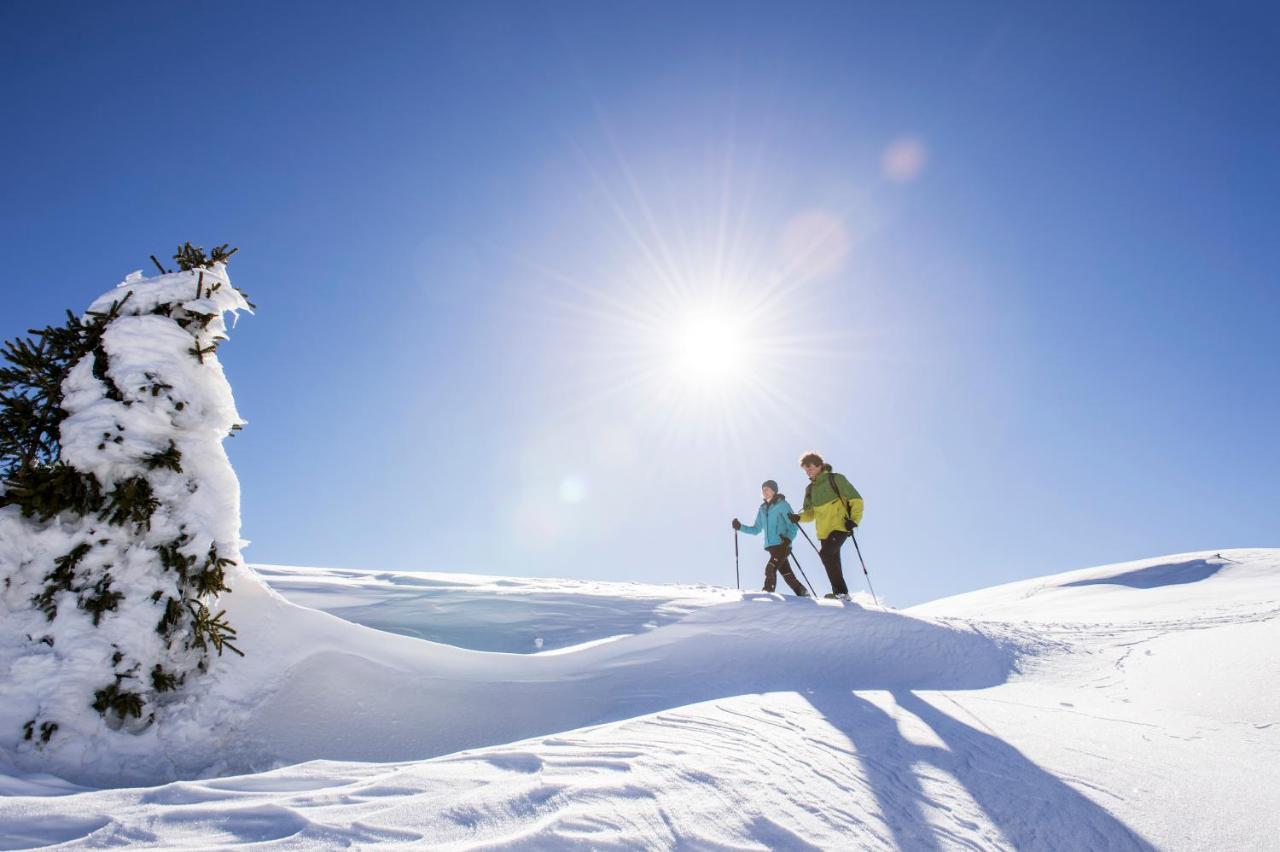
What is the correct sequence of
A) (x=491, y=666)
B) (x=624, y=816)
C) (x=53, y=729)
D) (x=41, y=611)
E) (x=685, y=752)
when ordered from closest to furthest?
(x=624, y=816), (x=685, y=752), (x=53, y=729), (x=41, y=611), (x=491, y=666)

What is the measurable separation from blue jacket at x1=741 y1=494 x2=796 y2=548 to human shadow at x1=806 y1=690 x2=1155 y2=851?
5.83 m

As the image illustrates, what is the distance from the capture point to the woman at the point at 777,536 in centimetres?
955

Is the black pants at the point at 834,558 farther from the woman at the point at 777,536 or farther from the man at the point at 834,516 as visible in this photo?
the woman at the point at 777,536

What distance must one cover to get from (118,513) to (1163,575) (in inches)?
599

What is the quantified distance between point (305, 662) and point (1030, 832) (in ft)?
13.3

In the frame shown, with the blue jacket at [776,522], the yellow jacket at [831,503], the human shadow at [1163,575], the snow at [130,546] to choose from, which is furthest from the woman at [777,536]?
the snow at [130,546]

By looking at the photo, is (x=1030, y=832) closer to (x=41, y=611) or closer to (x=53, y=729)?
(x=53, y=729)

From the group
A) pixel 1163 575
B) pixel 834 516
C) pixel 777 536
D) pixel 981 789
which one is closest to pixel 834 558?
pixel 834 516

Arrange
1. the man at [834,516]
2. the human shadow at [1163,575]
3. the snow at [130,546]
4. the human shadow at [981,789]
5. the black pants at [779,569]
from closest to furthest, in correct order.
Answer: the human shadow at [981,789] < the snow at [130,546] < the man at [834,516] < the black pants at [779,569] < the human shadow at [1163,575]

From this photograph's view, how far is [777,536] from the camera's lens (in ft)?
31.4

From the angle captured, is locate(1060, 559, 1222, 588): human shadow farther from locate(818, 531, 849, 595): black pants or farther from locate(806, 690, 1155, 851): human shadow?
locate(806, 690, 1155, 851): human shadow

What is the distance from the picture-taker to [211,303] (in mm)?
3873

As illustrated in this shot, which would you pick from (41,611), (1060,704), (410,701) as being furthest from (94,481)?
(1060,704)

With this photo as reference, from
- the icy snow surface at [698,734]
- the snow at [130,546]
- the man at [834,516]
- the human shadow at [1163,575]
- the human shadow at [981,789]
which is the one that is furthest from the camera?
the human shadow at [1163,575]
